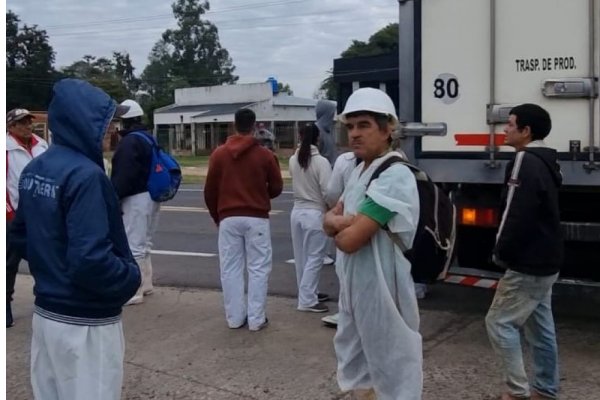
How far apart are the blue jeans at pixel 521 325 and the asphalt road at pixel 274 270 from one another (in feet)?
2.99

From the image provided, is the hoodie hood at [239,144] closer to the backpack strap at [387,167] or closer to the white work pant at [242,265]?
the white work pant at [242,265]

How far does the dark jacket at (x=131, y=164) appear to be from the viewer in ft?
23.6

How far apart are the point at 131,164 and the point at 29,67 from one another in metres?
69.3

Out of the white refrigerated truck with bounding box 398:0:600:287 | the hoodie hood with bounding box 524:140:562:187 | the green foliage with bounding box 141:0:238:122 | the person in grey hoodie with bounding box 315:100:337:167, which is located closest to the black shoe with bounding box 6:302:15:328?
the person in grey hoodie with bounding box 315:100:337:167

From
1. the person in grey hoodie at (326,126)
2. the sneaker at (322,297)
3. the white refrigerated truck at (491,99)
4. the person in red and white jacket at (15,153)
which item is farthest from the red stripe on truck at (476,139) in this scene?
the person in red and white jacket at (15,153)

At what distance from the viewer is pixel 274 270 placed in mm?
9727

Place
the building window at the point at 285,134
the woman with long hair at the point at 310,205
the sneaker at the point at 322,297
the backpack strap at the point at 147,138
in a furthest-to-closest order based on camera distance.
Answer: the building window at the point at 285,134 < the sneaker at the point at 322,297 < the backpack strap at the point at 147,138 < the woman with long hair at the point at 310,205

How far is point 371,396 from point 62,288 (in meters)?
1.54

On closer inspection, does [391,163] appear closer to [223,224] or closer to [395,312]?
[395,312]

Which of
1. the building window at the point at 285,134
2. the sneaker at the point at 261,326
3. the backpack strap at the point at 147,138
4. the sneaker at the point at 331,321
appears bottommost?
the sneaker at the point at 261,326

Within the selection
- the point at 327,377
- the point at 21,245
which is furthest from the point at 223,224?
the point at 21,245

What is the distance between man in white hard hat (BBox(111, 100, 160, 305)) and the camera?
7.22 metres

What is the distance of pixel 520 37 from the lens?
18.6 ft

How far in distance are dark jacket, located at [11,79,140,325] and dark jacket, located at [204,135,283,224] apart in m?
3.19
